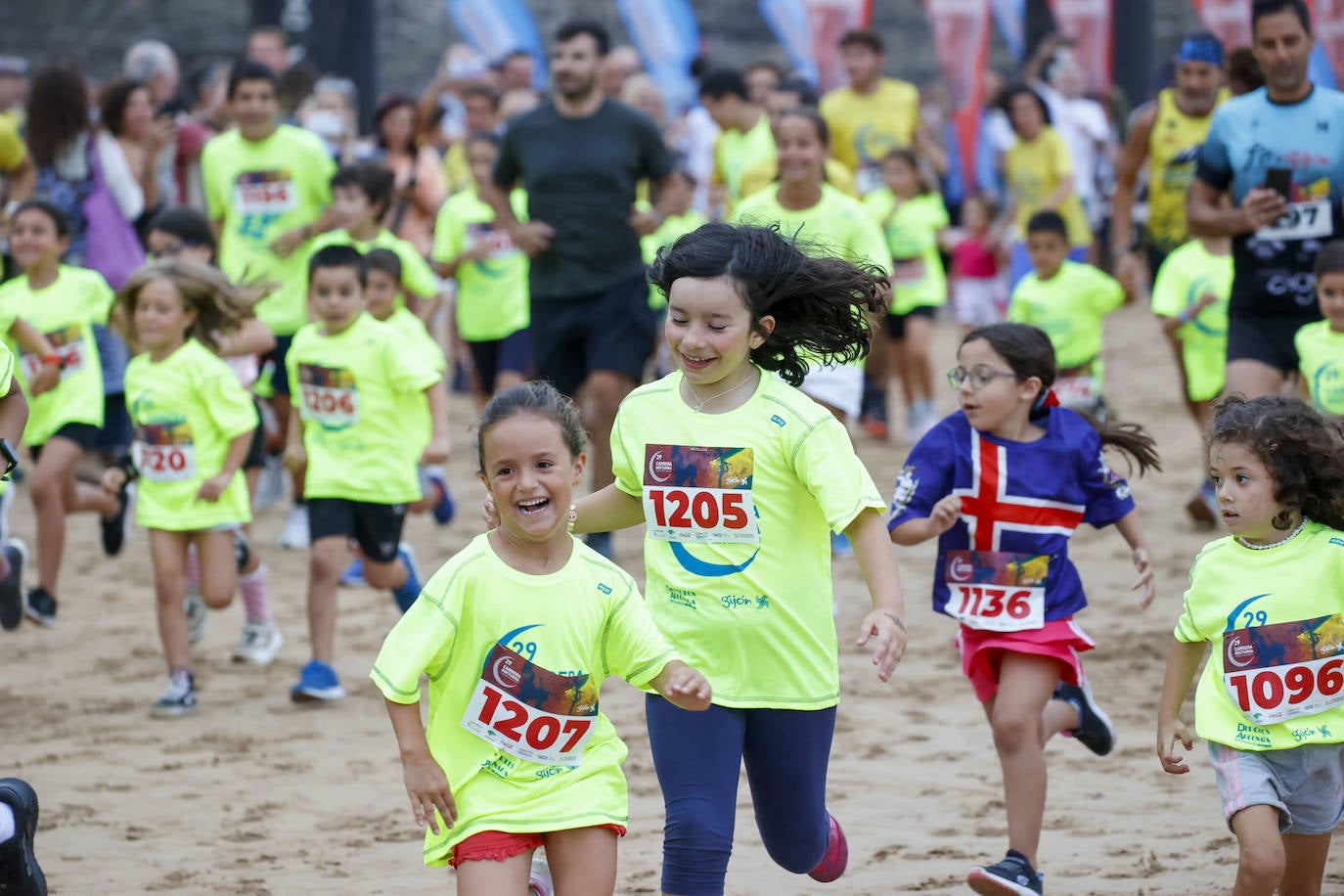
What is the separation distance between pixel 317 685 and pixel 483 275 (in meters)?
4.24

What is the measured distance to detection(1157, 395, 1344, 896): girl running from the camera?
391cm

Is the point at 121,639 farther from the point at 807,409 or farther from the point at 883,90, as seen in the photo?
the point at 883,90

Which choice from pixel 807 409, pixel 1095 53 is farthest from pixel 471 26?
pixel 807 409

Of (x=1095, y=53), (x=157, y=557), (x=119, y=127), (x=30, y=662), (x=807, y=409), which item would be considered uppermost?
(x=1095, y=53)

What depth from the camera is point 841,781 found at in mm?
5676

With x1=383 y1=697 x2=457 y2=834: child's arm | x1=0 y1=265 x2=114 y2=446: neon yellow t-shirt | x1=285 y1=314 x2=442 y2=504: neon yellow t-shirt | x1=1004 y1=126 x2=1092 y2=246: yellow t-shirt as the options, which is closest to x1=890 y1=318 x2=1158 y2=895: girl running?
x1=383 y1=697 x2=457 y2=834: child's arm

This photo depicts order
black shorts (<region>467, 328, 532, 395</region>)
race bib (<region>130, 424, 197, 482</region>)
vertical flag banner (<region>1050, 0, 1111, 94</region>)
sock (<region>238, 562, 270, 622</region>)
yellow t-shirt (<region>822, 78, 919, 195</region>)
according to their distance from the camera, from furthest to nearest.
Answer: vertical flag banner (<region>1050, 0, 1111, 94</region>), yellow t-shirt (<region>822, 78, 919, 195</region>), black shorts (<region>467, 328, 532, 395</region>), sock (<region>238, 562, 270, 622</region>), race bib (<region>130, 424, 197, 482</region>)

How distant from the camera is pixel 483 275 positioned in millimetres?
10406

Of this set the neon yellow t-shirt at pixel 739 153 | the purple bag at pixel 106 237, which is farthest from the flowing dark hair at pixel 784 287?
the neon yellow t-shirt at pixel 739 153

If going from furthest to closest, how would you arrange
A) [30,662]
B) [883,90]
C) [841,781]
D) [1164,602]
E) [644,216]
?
[883,90] → [644,216] → [1164,602] → [30,662] → [841,781]

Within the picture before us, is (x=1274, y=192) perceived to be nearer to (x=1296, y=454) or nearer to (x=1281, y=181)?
(x=1281, y=181)

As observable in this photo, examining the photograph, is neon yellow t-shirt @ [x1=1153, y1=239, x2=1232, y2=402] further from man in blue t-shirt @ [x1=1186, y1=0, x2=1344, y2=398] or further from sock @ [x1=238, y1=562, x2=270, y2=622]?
sock @ [x1=238, y1=562, x2=270, y2=622]

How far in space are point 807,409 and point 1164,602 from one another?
445cm

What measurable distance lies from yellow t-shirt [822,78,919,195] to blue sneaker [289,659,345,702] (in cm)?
683
